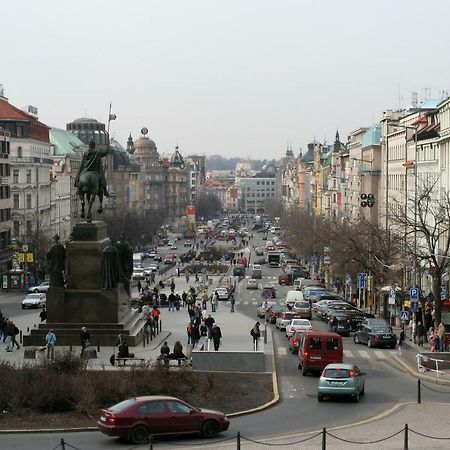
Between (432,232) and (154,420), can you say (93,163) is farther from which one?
(432,232)

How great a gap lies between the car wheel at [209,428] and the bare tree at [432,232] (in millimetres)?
24988

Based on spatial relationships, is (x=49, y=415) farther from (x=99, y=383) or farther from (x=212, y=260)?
(x=212, y=260)

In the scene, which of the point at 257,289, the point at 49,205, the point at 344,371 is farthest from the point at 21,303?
the point at 49,205

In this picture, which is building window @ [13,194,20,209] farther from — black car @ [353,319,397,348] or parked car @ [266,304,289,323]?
black car @ [353,319,397,348]

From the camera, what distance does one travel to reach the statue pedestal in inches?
1751

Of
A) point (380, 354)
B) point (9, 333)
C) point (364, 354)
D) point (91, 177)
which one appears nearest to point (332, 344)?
point (364, 354)

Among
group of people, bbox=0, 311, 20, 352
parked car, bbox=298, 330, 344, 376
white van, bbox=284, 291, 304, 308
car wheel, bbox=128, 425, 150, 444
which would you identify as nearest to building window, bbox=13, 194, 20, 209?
white van, bbox=284, 291, 304, 308

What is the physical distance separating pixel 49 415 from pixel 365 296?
50.6 metres

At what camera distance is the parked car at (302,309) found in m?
66.8

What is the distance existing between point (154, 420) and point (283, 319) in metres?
34.0

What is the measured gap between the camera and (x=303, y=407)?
33250mm

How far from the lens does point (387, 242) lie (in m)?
71.1

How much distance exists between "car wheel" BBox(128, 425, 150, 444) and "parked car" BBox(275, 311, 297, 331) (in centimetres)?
3237

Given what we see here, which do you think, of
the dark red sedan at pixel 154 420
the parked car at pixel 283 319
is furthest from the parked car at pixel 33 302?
the dark red sedan at pixel 154 420
